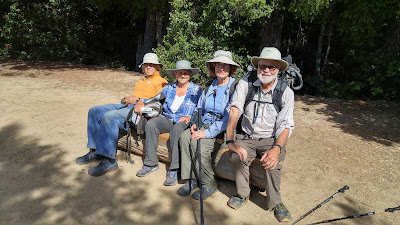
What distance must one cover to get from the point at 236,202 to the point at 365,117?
14.9 ft

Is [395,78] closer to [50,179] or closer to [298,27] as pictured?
Result: [298,27]

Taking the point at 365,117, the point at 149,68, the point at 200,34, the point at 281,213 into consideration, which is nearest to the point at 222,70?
the point at 149,68

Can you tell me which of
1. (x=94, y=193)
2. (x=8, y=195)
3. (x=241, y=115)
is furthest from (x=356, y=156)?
(x=8, y=195)

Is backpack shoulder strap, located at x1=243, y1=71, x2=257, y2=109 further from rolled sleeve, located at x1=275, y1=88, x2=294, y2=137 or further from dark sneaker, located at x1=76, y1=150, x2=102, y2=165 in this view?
dark sneaker, located at x1=76, y1=150, x2=102, y2=165

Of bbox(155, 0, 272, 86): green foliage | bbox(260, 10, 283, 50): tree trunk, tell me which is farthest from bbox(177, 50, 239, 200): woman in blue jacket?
bbox(260, 10, 283, 50): tree trunk

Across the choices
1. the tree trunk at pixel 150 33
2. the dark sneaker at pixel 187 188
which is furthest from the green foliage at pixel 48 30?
the dark sneaker at pixel 187 188

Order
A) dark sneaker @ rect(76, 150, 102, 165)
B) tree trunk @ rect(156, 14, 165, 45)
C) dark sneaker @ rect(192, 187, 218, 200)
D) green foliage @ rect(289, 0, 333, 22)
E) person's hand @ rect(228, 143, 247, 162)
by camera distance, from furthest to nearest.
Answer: tree trunk @ rect(156, 14, 165, 45), green foliage @ rect(289, 0, 333, 22), dark sneaker @ rect(76, 150, 102, 165), dark sneaker @ rect(192, 187, 218, 200), person's hand @ rect(228, 143, 247, 162)

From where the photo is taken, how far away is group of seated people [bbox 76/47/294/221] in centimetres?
341

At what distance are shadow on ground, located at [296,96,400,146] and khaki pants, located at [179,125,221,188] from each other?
3.24m

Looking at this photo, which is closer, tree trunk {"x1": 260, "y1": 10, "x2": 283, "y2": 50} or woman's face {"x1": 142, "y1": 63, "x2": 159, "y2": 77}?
woman's face {"x1": 142, "y1": 63, "x2": 159, "y2": 77}

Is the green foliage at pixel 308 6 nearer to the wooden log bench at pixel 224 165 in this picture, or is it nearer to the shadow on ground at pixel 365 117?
the shadow on ground at pixel 365 117

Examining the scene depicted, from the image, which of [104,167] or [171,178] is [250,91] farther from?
[104,167]

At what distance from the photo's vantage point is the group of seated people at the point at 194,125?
3406 mm

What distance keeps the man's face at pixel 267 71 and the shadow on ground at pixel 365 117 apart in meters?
3.05
